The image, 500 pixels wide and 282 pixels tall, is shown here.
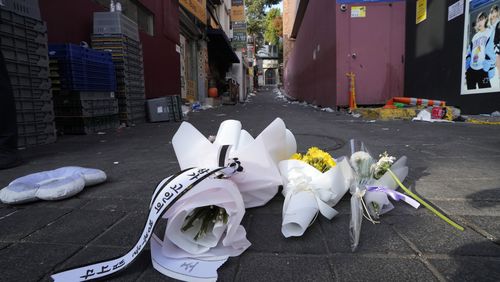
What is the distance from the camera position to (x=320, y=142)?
12.9 feet

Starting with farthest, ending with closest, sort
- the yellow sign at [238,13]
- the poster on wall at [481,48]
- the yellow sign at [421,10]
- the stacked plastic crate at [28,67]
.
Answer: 1. the yellow sign at [238,13]
2. the yellow sign at [421,10]
3. the poster on wall at [481,48]
4. the stacked plastic crate at [28,67]

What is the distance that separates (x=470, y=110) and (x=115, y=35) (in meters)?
6.72

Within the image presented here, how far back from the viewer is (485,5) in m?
5.66

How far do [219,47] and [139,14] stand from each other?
10.1 meters

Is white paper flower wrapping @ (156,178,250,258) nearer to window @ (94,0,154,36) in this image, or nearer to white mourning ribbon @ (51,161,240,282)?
white mourning ribbon @ (51,161,240,282)

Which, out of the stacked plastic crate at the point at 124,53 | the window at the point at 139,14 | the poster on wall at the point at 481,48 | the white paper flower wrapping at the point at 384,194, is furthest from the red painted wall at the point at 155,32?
the poster on wall at the point at 481,48

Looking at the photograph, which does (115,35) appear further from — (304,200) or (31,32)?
(304,200)

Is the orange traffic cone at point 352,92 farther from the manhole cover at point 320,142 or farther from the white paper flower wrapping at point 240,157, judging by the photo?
the white paper flower wrapping at point 240,157

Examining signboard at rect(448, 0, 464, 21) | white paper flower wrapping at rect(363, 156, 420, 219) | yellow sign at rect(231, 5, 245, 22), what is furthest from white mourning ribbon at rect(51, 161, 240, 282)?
yellow sign at rect(231, 5, 245, 22)

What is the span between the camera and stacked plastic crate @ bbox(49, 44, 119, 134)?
4805 mm

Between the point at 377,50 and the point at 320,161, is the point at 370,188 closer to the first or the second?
the point at 320,161

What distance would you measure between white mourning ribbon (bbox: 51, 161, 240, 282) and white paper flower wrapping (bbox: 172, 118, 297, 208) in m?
0.30

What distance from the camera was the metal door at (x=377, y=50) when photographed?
29.5 ft

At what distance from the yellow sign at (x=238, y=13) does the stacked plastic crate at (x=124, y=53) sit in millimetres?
16511
